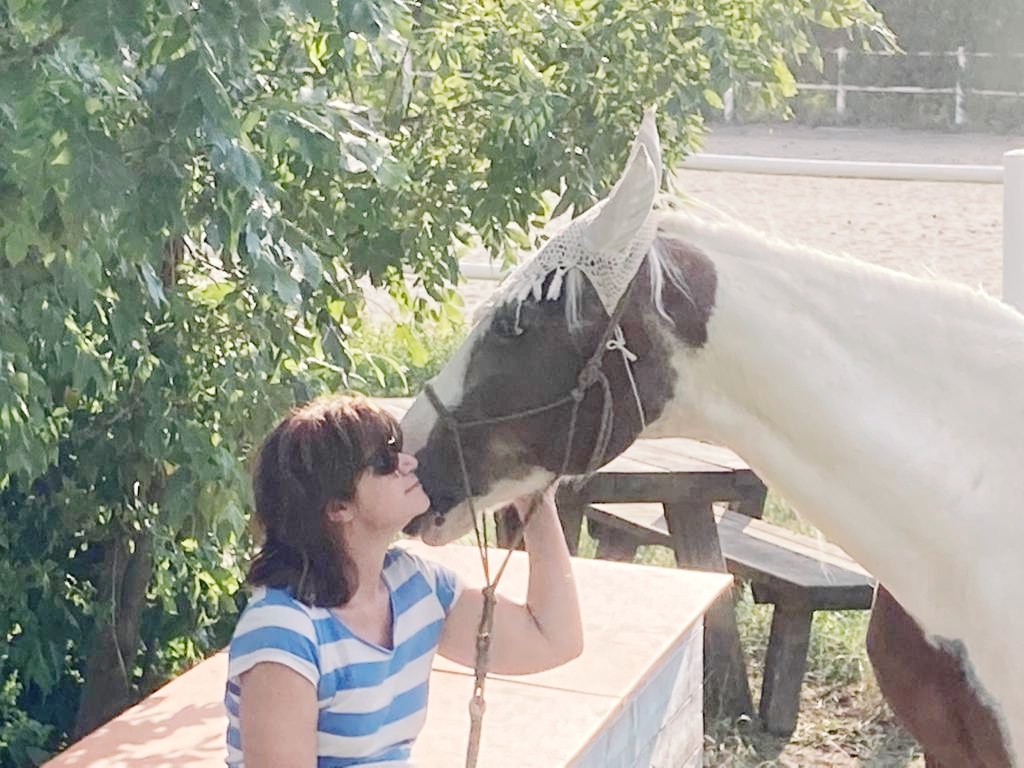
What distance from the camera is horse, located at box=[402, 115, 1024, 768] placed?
208cm

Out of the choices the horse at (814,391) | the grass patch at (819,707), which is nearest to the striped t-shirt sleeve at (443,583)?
the horse at (814,391)

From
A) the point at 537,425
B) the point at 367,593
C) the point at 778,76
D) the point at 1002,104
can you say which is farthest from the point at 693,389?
the point at 1002,104

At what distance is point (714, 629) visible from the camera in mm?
4410

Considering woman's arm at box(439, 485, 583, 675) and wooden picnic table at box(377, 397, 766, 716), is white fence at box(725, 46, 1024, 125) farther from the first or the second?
woman's arm at box(439, 485, 583, 675)

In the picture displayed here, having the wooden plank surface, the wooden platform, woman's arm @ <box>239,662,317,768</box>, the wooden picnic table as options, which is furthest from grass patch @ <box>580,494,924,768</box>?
woman's arm @ <box>239,662,317,768</box>

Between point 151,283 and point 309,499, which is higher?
point 151,283

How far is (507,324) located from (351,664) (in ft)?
1.71

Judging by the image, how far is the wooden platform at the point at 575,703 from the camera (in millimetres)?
2744

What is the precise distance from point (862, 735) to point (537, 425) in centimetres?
236

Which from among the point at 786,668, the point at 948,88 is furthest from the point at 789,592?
the point at 948,88

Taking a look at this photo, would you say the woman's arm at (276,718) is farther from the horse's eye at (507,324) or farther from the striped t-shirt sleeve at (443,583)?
the horse's eye at (507,324)

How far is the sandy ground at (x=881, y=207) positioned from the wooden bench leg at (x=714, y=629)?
317 centimetres

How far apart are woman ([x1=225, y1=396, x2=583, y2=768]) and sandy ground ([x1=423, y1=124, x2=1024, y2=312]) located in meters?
5.46

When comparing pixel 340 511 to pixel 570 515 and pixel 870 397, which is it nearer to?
pixel 870 397
